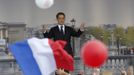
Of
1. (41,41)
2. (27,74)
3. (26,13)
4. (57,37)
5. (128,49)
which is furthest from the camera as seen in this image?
(26,13)

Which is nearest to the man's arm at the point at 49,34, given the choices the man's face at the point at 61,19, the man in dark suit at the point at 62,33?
the man in dark suit at the point at 62,33

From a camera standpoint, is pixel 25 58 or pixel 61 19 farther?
pixel 61 19

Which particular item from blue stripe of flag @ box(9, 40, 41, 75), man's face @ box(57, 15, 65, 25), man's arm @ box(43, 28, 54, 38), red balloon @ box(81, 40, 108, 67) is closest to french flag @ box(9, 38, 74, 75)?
blue stripe of flag @ box(9, 40, 41, 75)

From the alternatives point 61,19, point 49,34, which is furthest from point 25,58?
point 49,34

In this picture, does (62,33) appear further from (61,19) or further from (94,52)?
(94,52)

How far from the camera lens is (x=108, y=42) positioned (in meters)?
10.7

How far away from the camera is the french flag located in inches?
136

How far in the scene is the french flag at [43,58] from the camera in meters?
3.45

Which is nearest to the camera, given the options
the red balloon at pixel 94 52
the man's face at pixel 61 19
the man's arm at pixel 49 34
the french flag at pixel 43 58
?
the red balloon at pixel 94 52

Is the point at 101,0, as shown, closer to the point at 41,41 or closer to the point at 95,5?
the point at 95,5

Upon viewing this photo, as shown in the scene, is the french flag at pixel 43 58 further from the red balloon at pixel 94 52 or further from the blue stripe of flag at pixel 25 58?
the red balloon at pixel 94 52

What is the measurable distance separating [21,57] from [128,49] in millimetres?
7307

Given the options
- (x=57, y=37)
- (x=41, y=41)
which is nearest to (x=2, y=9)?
(x=57, y=37)

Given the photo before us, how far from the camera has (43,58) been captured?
11.5 feet
